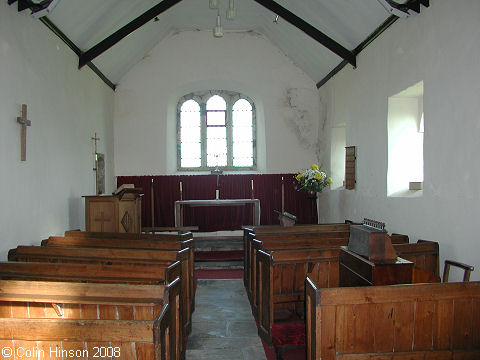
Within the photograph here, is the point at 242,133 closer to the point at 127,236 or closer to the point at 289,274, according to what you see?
the point at 127,236

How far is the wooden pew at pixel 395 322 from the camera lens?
2.21 metres

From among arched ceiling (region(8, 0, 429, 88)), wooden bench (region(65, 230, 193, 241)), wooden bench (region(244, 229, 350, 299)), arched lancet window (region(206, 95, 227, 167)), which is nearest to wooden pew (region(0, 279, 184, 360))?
wooden bench (region(244, 229, 350, 299))

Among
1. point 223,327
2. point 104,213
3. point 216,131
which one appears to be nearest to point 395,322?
point 223,327

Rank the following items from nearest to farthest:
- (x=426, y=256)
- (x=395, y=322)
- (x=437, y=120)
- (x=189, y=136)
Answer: (x=395, y=322) → (x=426, y=256) → (x=437, y=120) → (x=189, y=136)

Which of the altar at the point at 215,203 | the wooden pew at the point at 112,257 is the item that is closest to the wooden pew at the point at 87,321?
the wooden pew at the point at 112,257

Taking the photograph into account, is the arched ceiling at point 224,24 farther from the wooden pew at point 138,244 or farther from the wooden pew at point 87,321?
the wooden pew at point 87,321

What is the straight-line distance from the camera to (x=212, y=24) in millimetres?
9266

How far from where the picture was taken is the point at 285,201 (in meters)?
9.40

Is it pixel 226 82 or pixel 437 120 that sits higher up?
pixel 226 82

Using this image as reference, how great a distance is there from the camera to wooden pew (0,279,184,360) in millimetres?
1823

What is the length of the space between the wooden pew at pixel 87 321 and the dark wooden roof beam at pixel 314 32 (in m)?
5.70

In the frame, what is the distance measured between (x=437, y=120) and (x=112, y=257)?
374 centimetres

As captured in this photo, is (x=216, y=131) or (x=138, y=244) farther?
(x=216, y=131)

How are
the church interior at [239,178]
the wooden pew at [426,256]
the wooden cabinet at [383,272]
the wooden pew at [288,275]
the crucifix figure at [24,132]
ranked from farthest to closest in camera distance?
1. the crucifix figure at [24,132]
2. the wooden pew at [426,256]
3. the wooden pew at [288,275]
4. the wooden cabinet at [383,272]
5. the church interior at [239,178]
